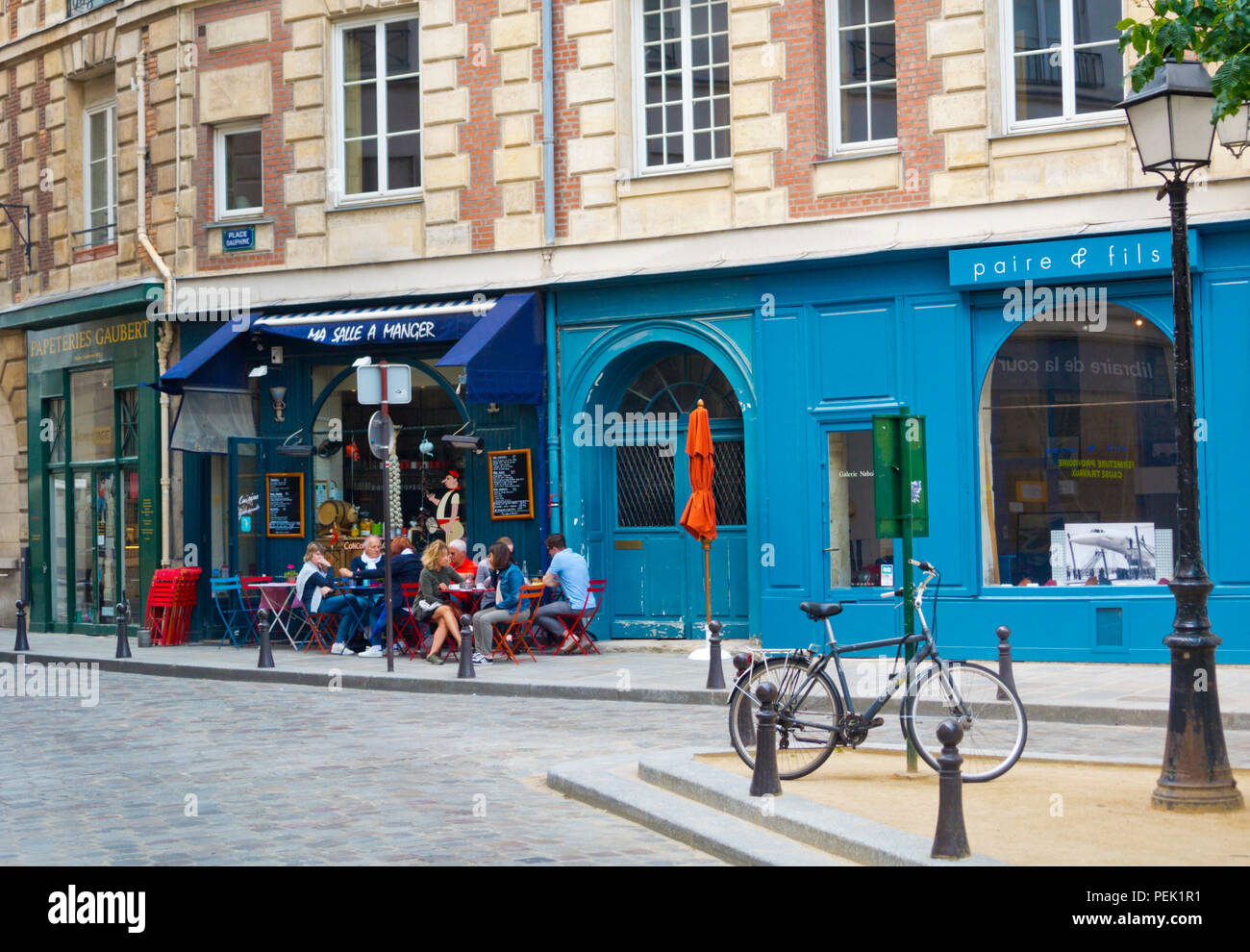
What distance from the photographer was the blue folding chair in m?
19.4

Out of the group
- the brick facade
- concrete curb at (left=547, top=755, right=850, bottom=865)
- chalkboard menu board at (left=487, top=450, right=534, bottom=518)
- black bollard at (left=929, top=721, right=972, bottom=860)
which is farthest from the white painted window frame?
black bollard at (left=929, top=721, right=972, bottom=860)

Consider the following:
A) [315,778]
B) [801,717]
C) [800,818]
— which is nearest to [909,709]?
[801,717]

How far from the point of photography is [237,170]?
2055 centimetres

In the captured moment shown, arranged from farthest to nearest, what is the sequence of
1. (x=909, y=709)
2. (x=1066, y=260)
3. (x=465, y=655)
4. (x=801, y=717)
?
(x=1066, y=260) → (x=465, y=655) → (x=801, y=717) → (x=909, y=709)

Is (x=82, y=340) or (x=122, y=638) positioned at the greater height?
(x=82, y=340)

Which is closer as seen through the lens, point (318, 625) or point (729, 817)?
point (729, 817)

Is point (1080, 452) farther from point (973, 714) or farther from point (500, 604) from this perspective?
point (973, 714)

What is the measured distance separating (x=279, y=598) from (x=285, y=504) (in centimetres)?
150

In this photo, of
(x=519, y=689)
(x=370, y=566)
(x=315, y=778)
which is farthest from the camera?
(x=370, y=566)

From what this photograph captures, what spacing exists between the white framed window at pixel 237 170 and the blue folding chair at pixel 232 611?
470 centimetres

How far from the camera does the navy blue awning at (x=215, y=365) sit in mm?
19375

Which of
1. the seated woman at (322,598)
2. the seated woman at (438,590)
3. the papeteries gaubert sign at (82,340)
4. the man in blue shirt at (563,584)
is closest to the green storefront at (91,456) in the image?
the papeteries gaubert sign at (82,340)
